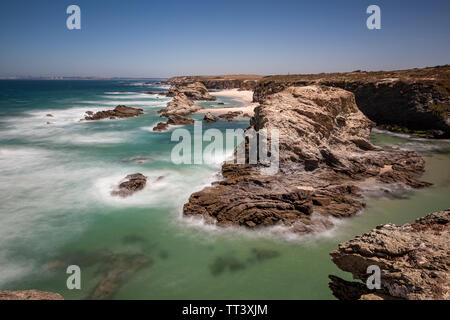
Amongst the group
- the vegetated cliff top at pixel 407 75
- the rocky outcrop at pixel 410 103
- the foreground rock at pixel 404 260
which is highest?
the vegetated cliff top at pixel 407 75

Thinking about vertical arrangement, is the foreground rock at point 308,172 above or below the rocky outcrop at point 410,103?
below

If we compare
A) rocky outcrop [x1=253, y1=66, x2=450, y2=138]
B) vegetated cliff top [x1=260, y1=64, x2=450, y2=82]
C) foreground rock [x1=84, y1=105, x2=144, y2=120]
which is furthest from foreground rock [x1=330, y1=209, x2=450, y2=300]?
foreground rock [x1=84, y1=105, x2=144, y2=120]

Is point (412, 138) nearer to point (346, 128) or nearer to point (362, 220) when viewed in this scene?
point (346, 128)

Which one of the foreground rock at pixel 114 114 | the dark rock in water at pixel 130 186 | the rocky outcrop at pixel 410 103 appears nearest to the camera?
the dark rock in water at pixel 130 186

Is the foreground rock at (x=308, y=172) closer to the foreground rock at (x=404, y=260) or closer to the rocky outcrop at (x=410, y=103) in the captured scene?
the foreground rock at (x=404, y=260)

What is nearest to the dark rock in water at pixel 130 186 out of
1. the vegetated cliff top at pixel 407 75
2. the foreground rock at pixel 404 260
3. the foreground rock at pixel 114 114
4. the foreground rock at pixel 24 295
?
the foreground rock at pixel 24 295

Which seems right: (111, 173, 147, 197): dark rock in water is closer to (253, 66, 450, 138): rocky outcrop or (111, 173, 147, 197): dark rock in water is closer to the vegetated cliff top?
(253, 66, 450, 138): rocky outcrop
